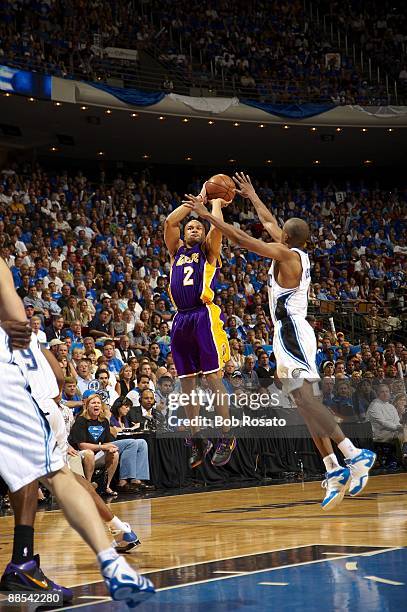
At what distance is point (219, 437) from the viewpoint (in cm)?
933

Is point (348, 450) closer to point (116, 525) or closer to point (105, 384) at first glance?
point (116, 525)

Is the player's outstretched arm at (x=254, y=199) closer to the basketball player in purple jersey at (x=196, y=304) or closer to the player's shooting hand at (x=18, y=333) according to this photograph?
the basketball player in purple jersey at (x=196, y=304)

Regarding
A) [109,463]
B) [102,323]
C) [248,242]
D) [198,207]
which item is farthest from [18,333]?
[102,323]

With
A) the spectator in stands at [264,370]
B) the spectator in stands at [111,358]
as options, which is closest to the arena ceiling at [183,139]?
the spectator in stands at [111,358]

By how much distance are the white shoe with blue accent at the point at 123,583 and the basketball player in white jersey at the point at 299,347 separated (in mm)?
3191

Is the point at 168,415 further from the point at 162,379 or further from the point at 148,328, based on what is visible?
the point at 148,328

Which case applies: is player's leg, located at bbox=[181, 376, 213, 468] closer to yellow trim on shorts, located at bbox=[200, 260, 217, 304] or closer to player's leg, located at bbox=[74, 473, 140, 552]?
yellow trim on shorts, located at bbox=[200, 260, 217, 304]

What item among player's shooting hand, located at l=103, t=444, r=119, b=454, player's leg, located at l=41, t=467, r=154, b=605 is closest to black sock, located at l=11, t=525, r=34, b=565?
player's leg, located at l=41, t=467, r=154, b=605

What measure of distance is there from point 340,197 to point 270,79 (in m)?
4.50

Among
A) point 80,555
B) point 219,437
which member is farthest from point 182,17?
point 80,555

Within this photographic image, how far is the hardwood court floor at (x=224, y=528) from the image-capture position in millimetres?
6484

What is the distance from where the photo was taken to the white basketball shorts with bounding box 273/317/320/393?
714cm

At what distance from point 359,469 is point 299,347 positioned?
1.04 metres

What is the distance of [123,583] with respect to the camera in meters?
3.86
